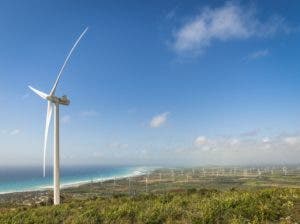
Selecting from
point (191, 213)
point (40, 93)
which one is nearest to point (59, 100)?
point (40, 93)

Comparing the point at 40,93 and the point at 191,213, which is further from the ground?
the point at 40,93

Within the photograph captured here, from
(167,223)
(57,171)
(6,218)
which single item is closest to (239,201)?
(167,223)

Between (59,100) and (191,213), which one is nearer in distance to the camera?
(191,213)

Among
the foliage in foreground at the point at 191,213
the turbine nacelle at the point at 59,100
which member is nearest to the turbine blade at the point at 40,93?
the turbine nacelle at the point at 59,100

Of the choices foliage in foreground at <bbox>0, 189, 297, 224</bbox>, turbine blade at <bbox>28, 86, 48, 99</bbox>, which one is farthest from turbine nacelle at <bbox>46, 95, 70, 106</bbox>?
foliage in foreground at <bbox>0, 189, 297, 224</bbox>

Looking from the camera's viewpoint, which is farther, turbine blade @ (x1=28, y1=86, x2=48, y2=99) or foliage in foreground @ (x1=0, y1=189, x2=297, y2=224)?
turbine blade @ (x1=28, y1=86, x2=48, y2=99)

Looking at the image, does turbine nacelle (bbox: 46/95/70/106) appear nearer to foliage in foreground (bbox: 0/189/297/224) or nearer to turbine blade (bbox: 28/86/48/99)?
turbine blade (bbox: 28/86/48/99)

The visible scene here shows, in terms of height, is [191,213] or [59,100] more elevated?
[59,100]

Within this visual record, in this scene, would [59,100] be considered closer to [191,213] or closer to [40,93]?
A: [40,93]

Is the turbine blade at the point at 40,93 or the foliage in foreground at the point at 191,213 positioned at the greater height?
the turbine blade at the point at 40,93

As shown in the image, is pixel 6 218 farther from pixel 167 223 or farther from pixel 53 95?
pixel 53 95

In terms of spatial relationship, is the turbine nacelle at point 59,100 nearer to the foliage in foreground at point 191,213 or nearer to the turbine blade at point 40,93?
the turbine blade at point 40,93

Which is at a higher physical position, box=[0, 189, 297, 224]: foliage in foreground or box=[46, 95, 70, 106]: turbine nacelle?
box=[46, 95, 70, 106]: turbine nacelle

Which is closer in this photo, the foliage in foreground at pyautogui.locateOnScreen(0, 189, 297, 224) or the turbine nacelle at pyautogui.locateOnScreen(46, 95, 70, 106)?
the foliage in foreground at pyautogui.locateOnScreen(0, 189, 297, 224)
